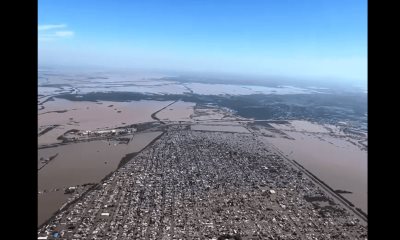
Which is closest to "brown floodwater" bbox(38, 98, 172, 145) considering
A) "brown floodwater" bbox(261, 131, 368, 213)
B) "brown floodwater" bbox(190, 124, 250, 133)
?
"brown floodwater" bbox(190, 124, 250, 133)

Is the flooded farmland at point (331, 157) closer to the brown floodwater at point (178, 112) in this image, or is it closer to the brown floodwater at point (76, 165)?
the brown floodwater at point (178, 112)

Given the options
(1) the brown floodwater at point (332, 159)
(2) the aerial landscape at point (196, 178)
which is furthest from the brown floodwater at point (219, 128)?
(1) the brown floodwater at point (332, 159)

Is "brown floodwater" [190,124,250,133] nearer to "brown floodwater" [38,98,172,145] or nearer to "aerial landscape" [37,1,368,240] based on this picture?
"aerial landscape" [37,1,368,240]

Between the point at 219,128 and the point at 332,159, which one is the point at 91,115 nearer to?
the point at 219,128

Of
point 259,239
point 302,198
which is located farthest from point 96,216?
point 302,198

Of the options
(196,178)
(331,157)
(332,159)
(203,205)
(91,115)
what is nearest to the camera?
(203,205)

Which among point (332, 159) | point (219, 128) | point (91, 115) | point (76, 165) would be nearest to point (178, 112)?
point (219, 128)
